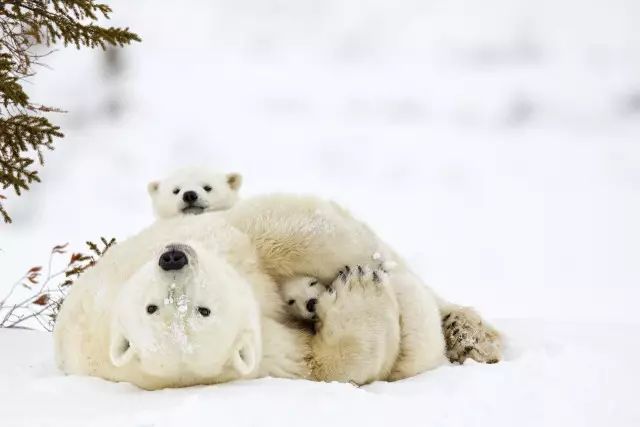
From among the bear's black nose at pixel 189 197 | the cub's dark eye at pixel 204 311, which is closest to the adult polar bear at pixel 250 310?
Result: the cub's dark eye at pixel 204 311

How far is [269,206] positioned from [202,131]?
15335mm

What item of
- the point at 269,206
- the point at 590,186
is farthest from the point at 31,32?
the point at 590,186

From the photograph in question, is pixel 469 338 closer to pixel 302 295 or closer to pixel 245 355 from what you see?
pixel 302 295

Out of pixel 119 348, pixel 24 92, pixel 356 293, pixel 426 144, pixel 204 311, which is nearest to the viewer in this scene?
pixel 204 311

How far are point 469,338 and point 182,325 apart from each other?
180 centimetres

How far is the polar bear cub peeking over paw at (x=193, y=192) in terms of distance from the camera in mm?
5488

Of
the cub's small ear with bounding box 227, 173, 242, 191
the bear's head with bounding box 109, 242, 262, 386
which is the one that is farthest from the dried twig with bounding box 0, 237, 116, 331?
the bear's head with bounding box 109, 242, 262, 386

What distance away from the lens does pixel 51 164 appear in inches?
712

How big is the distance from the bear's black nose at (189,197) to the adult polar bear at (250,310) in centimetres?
129

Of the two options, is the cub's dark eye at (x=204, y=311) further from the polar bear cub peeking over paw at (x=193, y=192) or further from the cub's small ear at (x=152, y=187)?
the cub's small ear at (x=152, y=187)

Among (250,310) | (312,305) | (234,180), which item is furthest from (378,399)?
(234,180)

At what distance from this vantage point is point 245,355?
3.23 metres

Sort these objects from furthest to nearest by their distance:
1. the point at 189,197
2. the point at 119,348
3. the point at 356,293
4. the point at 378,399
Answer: the point at 189,197
the point at 356,293
the point at 119,348
the point at 378,399

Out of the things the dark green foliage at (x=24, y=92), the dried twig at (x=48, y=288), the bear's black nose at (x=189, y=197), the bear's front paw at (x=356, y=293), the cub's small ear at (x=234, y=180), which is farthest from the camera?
the cub's small ear at (x=234, y=180)
